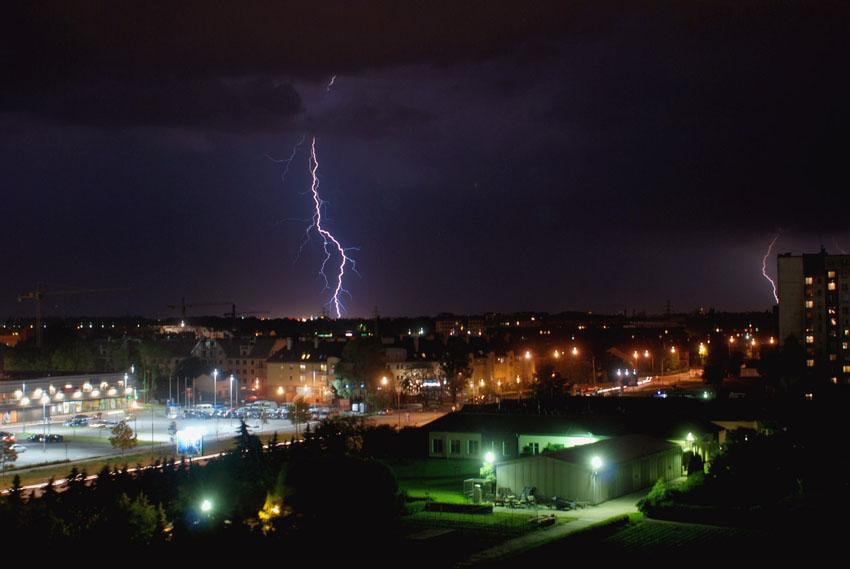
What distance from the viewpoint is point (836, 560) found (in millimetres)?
18203

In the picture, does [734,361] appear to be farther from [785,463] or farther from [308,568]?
[308,568]

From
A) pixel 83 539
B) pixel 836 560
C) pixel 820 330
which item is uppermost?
pixel 820 330

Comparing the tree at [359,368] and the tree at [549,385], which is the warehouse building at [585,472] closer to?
the tree at [549,385]

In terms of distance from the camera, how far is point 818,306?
248 feet

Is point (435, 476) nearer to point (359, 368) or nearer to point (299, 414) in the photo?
point (299, 414)

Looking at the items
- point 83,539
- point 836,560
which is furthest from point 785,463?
point 83,539

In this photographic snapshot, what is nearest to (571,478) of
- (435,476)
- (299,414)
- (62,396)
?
(435,476)

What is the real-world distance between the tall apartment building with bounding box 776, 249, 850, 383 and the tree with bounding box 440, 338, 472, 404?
3155 cm

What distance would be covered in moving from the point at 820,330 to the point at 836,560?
62.9 m

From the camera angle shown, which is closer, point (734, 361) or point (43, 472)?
point (43, 472)

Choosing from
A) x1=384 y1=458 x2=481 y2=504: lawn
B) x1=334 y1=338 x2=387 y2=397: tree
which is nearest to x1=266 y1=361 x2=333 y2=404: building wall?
x1=334 y1=338 x2=387 y2=397: tree

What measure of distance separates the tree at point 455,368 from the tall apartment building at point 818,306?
31547 millimetres

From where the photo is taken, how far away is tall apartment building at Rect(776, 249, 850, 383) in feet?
244

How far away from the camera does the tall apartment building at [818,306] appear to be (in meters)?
74.4
